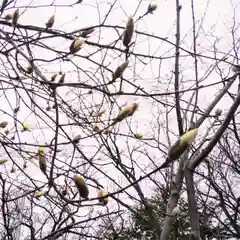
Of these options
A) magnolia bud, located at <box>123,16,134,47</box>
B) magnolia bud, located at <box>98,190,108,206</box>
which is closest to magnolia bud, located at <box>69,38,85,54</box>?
magnolia bud, located at <box>123,16,134,47</box>

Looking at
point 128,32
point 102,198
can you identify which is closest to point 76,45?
point 128,32

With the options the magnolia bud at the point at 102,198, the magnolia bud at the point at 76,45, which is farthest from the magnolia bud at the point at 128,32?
the magnolia bud at the point at 102,198

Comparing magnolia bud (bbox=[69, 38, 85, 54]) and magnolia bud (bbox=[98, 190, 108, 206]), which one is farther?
magnolia bud (bbox=[69, 38, 85, 54])

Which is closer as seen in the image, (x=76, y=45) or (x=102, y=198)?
(x=102, y=198)

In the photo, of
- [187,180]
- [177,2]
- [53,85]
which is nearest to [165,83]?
[177,2]

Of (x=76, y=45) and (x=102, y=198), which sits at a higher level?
(x=76, y=45)

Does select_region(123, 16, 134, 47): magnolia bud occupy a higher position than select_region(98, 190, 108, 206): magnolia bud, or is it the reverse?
select_region(123, 16, 134, 47): magnolia bud

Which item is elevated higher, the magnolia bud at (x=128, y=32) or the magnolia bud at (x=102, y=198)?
the magnolia bud at (x=128, y=32)

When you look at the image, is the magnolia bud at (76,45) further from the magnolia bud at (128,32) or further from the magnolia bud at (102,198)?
the magnolia bud at (102,198)

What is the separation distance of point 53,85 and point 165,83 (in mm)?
1978

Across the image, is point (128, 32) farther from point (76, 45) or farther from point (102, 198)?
point (102, 198)

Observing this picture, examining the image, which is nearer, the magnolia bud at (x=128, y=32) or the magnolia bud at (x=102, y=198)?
the magnolia bud at (x=102, y=198)

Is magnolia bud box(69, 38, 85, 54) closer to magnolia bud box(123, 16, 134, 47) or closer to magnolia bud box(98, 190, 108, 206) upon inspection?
magnolia bud box(123, 16, 134, 47)

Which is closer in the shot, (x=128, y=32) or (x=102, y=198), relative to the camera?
(x=102, y=198)
